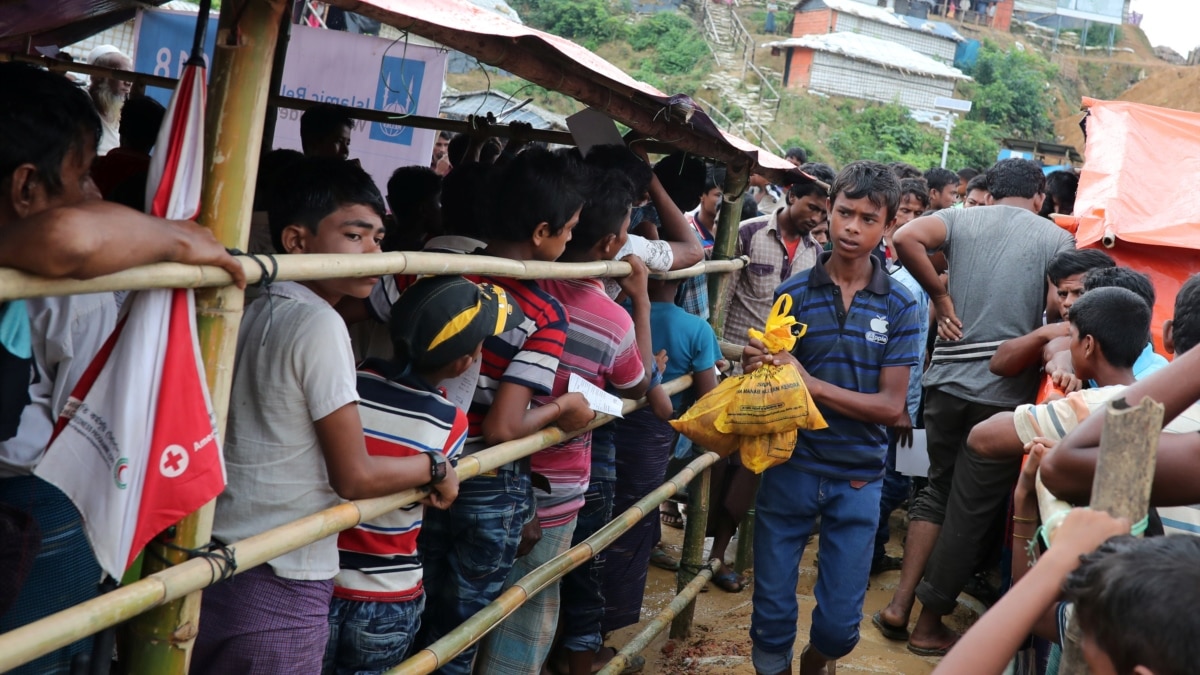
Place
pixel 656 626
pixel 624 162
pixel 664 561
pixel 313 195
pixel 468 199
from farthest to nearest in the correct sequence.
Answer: pixel 664 561
pixel 656 626
pixel 624 162
pixel 468 199
pixel 313 195

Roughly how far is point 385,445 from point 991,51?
4741 cm

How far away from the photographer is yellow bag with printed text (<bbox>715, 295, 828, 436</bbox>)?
11.2ft

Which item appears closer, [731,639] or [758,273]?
[731,639]

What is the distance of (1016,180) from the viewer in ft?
16.7

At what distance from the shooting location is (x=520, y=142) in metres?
4.46

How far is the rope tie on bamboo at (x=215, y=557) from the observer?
5.79 ft

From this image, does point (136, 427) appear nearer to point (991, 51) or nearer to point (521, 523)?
point (521, 523)

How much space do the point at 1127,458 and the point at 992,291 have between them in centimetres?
348

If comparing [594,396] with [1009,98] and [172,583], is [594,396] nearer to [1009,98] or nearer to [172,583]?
[172,583]

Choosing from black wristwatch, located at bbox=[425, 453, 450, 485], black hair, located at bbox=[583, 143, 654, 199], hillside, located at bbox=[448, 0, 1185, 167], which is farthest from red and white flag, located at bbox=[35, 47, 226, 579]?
hillside, located at bbox=[448, 0, 1185, 167]

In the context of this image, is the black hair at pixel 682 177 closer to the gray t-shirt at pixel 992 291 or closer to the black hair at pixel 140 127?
the gray t-shirt at pixel 992 291

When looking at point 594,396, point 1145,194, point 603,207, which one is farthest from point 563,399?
point 1145,194

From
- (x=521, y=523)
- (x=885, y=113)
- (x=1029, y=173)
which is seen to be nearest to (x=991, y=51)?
(x=885, y=113)

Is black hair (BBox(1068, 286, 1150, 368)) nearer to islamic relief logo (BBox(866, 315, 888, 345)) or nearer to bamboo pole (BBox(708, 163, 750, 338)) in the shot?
islamic relief logo (BBox(866, 315, 888, 345))
